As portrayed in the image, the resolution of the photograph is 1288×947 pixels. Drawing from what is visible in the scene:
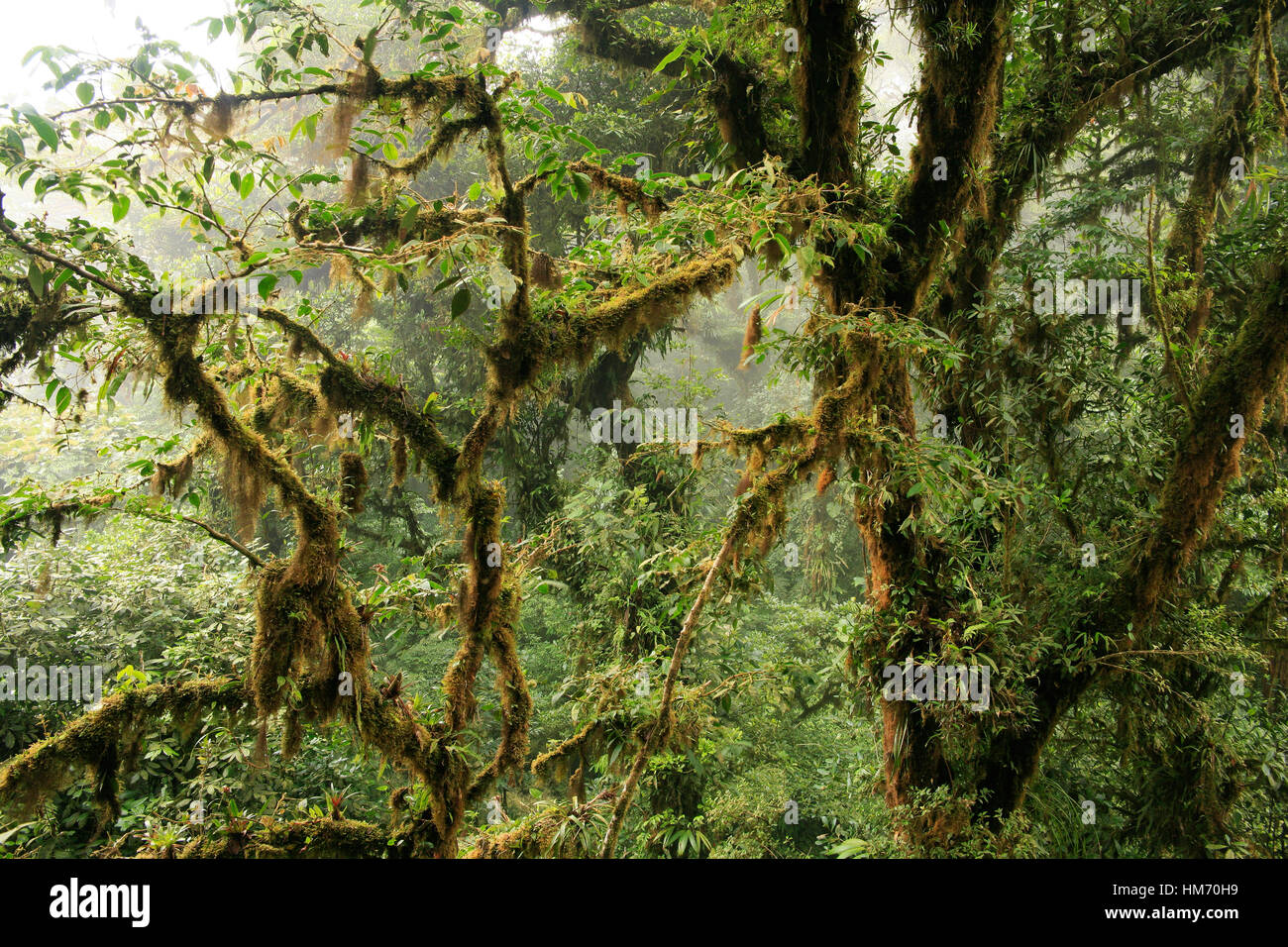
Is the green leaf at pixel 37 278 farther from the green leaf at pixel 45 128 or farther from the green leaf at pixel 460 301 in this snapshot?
the green leaf at pixel 460 301

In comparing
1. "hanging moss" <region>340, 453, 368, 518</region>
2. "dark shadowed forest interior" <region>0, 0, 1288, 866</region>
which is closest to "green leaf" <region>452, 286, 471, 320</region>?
"dark shadowed forest interior" <region>0, 0, 1288, 866</region>

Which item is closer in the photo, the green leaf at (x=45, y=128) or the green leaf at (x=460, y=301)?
the green leaf at (x=45, y=128)

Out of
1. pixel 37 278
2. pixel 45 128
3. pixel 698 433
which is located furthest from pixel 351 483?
pixel 698 433

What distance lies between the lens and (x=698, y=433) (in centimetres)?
402

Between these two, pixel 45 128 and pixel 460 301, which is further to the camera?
pixel 460 301

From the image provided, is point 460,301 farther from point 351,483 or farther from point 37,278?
point 37,278

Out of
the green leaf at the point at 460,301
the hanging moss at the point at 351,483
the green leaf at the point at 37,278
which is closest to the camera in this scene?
the green leaf at the point at 37,278

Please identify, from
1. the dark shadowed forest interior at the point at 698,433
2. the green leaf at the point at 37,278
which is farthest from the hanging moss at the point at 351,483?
the green leaf at the point at 37,278

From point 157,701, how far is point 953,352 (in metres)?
2.98

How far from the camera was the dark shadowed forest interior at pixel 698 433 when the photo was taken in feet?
7.52

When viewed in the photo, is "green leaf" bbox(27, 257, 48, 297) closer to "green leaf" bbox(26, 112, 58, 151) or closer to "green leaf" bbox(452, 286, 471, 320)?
"green leaf" bbox(26, 112, 58, 151)

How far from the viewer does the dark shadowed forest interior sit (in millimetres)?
2293

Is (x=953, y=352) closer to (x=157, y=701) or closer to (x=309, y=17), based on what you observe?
(x=309, y=17)
